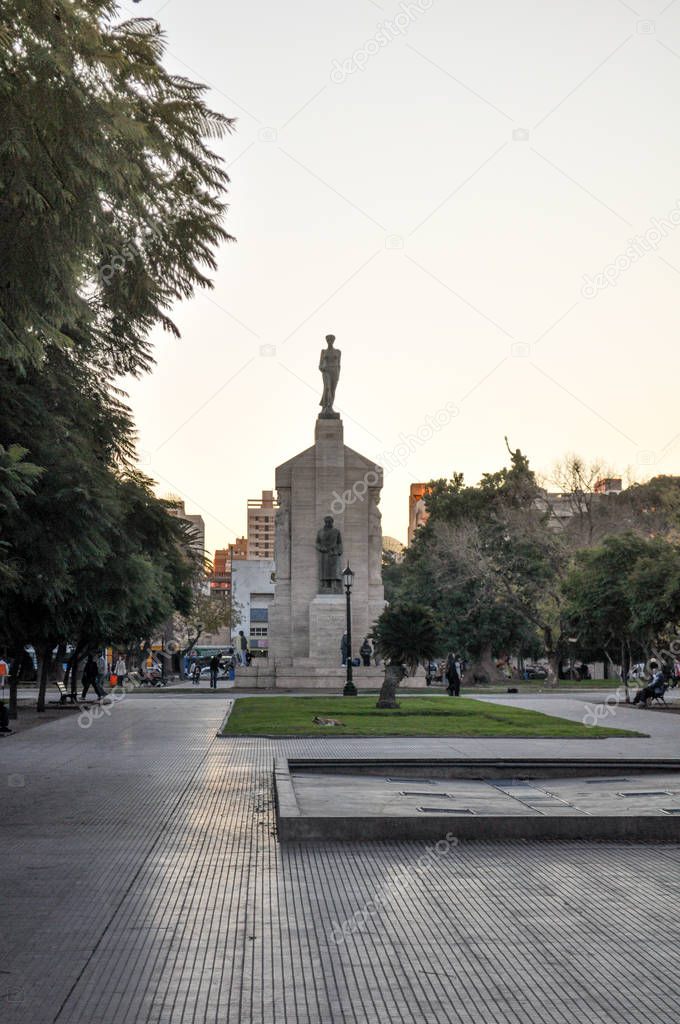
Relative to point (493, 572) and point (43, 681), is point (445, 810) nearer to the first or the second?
point (43, 681)

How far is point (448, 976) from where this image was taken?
6414 millimetres

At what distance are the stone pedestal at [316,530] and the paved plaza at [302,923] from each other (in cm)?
3235

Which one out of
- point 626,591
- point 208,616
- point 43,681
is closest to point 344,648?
point 626,591

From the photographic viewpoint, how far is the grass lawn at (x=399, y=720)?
22328 mm

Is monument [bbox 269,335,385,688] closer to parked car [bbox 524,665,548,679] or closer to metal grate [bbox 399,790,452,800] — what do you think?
metal grate [bbox 399,790,452,800]

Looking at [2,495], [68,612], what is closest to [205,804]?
[2,495]

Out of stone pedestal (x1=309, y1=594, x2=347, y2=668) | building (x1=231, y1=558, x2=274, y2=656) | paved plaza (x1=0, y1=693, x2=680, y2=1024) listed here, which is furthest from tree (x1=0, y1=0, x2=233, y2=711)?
building (x1=231, y1=558, x2=274, y2=656)

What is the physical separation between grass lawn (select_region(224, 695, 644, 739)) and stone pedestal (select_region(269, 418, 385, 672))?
11.5 meters

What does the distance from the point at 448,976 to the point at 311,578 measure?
132ft

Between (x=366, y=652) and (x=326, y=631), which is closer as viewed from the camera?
(x=366, y=652)

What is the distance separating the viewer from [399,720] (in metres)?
25.8

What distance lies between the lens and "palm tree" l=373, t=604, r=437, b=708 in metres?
29.5

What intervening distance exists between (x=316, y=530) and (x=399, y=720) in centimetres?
2156

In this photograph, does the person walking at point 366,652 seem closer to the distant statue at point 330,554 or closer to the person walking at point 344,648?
the person walking at point 344,648
